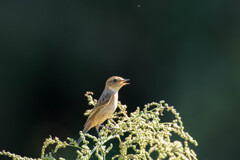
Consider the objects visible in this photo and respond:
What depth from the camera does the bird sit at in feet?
8.47

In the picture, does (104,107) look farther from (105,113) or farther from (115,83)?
(115,83)

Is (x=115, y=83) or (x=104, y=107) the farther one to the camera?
(x=115, y=83)

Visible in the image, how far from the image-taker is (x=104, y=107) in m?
2.66

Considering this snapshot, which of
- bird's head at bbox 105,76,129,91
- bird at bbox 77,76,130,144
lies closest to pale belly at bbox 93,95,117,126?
bird at bbox 77,76,130,144

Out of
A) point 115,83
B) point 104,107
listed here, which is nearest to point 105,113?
point 104,107

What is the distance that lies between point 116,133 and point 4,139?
483 cm

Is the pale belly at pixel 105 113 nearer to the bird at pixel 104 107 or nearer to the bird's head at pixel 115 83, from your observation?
the bird at pixel 104 107

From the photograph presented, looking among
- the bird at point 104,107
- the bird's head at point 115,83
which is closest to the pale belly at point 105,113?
the bird at point 104,107

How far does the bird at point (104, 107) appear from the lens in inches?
102

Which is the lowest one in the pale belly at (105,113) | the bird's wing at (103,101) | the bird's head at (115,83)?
the pale belly at (105,113)

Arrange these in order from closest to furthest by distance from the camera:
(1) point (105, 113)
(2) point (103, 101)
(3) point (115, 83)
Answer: (1) point (105, 113)
(2) point (103, 101)
(3) point (115, 83)

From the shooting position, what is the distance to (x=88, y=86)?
19.9 ft

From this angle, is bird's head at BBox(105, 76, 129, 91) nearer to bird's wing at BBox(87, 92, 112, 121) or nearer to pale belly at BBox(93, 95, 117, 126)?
bird's wing at BBox(87, 92, 112, 121)

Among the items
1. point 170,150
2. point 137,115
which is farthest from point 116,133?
point 170,150
